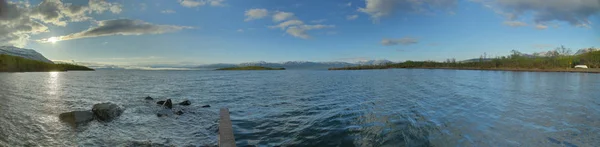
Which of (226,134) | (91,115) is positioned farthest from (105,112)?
(226,134)

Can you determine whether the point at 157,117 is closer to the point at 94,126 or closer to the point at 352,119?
the point at 94,126

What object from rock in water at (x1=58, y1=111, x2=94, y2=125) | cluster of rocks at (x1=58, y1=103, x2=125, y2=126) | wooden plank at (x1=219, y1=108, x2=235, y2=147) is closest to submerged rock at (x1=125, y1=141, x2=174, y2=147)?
wooden plank at (x1=219, y1=108, x2=235, y2=147)

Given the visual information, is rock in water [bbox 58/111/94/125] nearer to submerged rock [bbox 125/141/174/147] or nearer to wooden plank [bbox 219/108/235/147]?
submerged rock [bbox 125/141/174/147]

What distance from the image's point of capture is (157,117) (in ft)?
58.5

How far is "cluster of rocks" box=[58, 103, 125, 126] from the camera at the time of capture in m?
15.5

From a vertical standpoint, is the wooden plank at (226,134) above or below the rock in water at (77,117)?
above

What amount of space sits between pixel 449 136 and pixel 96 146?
15.7 m

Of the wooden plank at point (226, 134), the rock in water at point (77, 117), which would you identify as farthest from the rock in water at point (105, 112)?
the wooden plank at point (226, 134)

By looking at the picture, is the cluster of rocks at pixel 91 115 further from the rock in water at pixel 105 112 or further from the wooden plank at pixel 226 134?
the wooden plank at pixel 226 134

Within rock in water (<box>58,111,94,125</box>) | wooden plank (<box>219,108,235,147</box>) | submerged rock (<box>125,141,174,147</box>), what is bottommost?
submerged rock (<box>125,141,174,147</box>)

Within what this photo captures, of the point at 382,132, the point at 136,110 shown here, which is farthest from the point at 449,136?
the point at 136,110

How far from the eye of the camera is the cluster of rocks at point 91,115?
15547 millimetres

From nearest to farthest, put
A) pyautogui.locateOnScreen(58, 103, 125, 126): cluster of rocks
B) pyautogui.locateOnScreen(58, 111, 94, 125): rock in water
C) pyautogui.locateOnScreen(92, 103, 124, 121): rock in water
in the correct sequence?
pyautogui.locateOnScreen(58, 111, 94, 125): rock in water, pyautogui.locateOnScreen(58, 103, 125, 126): cluster of rocks, pyautogui.locateOnScreen(92, 103, 124, 121): rock in water

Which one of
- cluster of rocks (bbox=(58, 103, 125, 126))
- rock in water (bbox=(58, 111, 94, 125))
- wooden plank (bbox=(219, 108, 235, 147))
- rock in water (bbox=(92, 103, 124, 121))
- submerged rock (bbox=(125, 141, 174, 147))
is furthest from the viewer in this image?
rock in water (bbox=(92, 103, 124, 121))
